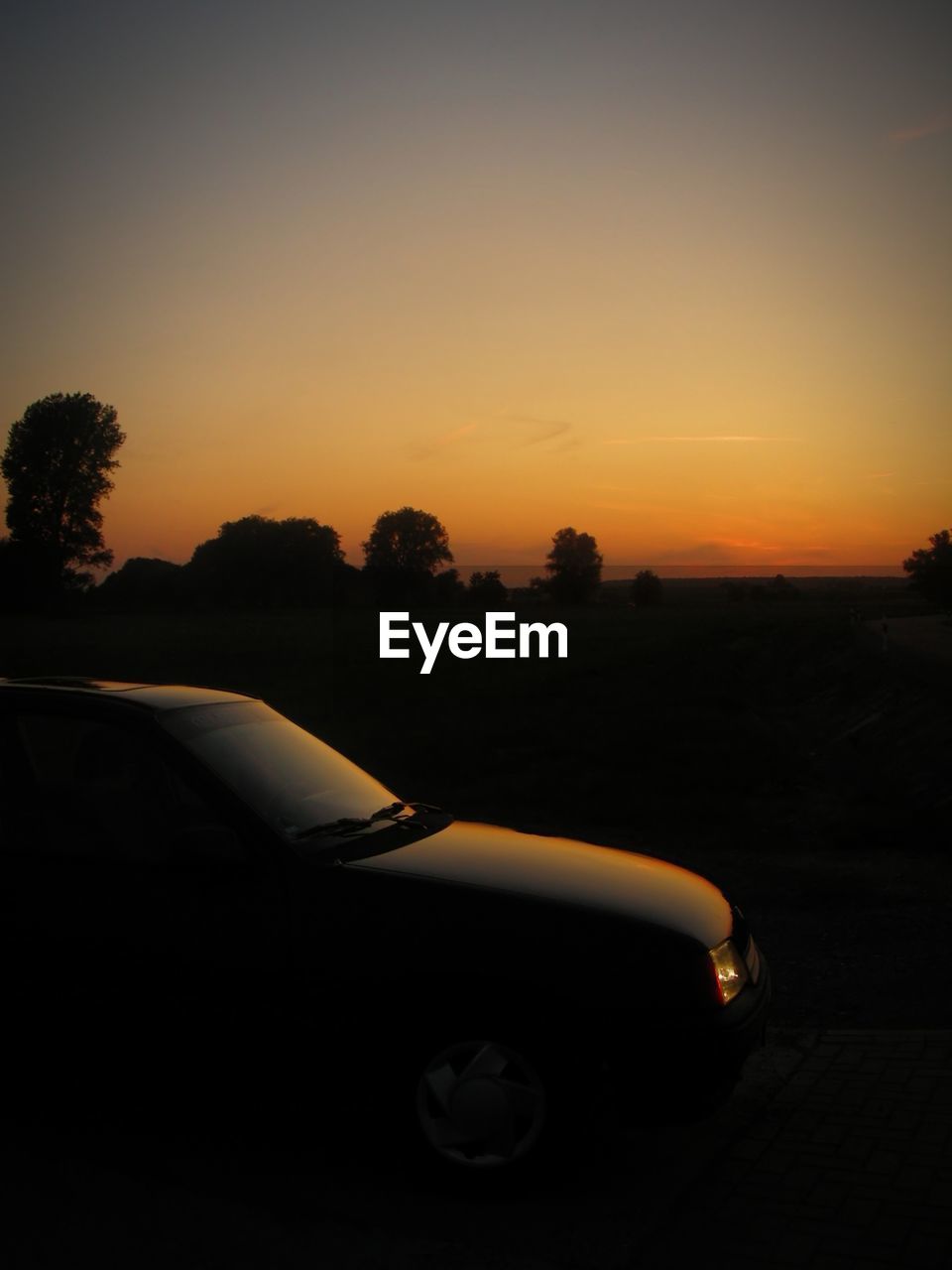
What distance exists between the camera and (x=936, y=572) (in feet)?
129

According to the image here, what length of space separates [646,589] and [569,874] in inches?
3920

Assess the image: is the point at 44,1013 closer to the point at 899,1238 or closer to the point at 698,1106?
the point at 698,1106

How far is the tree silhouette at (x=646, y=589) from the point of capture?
335 feet

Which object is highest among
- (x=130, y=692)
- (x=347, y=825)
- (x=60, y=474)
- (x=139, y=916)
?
(x=60, y=474)

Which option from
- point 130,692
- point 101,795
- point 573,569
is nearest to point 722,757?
point 130,692

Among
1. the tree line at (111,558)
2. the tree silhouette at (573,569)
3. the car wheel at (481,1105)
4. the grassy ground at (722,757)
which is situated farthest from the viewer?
the tree silhouette at (573,569)

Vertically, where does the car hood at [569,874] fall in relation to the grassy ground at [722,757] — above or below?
above

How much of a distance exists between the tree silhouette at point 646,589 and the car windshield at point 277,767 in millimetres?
97455

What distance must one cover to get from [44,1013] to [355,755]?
12995 mm

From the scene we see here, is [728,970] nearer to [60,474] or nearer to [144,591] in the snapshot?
[144,591]

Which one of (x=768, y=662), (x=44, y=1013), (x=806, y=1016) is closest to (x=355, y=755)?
(x=806, y=1016)

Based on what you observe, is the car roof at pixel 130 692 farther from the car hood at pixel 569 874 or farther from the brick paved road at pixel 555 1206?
the brick paved road at pixel 555 1206

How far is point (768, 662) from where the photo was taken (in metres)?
34.3

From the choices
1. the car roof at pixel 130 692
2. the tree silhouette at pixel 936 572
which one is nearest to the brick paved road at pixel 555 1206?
the car roof at pixel 130 692
